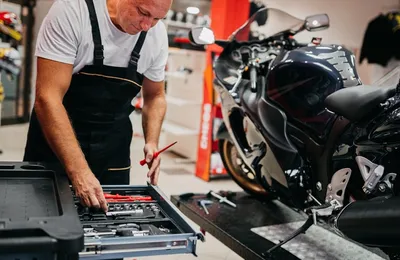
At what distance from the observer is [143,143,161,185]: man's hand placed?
5.21ft

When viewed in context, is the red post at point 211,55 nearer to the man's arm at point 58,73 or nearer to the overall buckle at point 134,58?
the overall buckle at point 134,58

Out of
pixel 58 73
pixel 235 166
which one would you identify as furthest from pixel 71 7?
pixel 235 166

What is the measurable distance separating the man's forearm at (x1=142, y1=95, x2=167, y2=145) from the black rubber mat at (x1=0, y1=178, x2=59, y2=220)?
1.82ft

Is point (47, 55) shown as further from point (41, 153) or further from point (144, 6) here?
point (41, 153)

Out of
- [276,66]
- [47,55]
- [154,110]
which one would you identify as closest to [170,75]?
[276,66]

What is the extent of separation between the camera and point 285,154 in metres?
2.35

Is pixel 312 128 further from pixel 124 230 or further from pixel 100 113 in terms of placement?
pixel 124 230

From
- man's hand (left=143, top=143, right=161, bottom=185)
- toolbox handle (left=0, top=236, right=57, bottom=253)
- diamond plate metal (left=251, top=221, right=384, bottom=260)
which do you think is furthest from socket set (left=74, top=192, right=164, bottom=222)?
diamond plate metal (left=251, top=221, right=384, bottom=260)

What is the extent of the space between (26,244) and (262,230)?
6.18 feet

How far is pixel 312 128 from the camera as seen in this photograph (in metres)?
2.23

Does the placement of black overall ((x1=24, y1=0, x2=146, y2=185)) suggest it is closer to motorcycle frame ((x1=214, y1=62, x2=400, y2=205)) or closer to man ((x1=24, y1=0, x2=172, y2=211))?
man ((x1=24, y1=0, x2=172, y2=211))

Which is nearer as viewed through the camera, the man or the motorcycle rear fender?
the man

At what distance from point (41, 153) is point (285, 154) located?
113cm

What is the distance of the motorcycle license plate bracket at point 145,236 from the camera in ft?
3.29
